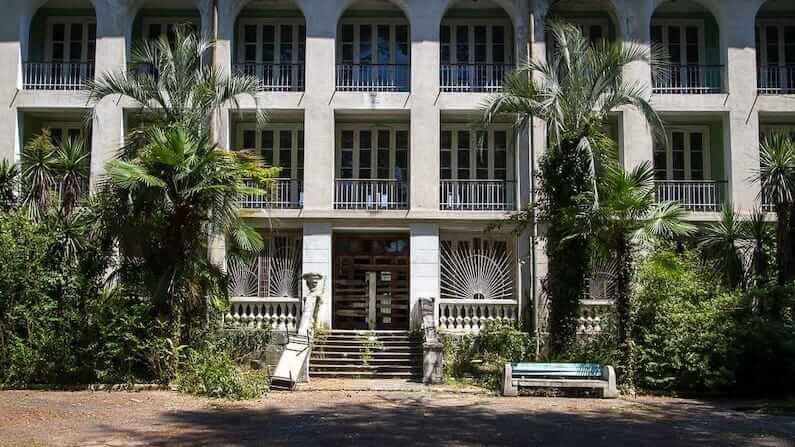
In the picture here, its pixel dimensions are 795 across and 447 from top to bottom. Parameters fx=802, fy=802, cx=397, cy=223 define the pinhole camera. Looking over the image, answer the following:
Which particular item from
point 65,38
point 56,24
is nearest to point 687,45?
point 65,38

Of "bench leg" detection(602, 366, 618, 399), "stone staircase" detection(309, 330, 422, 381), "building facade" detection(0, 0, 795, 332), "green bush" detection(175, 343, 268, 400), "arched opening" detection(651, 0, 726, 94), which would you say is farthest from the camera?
"arched opening" detection(651, 0, 726, 94)

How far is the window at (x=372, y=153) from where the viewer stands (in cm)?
2320

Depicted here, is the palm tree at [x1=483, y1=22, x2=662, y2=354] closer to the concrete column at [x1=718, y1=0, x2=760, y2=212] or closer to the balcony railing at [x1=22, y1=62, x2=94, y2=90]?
the concrete column at [x1=718, y1=0, x2=760, y2=212]

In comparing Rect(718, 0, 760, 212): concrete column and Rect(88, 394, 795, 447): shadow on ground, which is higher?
Rect(718, 0, 760, 212): concrete column

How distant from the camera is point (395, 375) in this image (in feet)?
61.4

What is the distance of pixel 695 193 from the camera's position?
894 inches

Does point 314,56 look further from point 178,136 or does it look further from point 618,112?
point 618,112

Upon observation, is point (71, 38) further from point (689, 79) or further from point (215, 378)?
point (689, 79)

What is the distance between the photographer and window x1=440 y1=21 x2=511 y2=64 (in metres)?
23.5

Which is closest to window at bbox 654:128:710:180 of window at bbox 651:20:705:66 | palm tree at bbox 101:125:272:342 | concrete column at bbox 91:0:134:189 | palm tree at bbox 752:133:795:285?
window at bbox 651:20:705:66

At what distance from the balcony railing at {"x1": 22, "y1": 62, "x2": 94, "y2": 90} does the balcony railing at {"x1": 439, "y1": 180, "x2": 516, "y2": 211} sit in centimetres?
1051

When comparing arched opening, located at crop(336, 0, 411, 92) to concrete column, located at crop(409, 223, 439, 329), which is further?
arched opening, located at crop(336, 0, 411, 92)

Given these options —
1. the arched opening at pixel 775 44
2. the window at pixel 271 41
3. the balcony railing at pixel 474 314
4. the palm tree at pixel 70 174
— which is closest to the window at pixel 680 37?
the arched opening at pixel 775 44

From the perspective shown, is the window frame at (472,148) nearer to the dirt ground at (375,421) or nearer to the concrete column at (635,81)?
the concrete column at (635,81)
